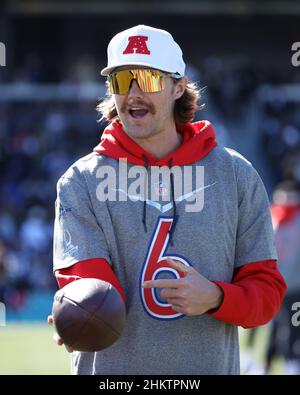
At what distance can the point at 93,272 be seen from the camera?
11.6ft

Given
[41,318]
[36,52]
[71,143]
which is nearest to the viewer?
[41,318]

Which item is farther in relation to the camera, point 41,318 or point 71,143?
point 71,143

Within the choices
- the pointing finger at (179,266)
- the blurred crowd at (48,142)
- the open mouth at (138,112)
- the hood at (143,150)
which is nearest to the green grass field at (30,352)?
the blurred crowd at (48,142)

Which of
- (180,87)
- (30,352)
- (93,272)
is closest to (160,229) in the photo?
(93,272)

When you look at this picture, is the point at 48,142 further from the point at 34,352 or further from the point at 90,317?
the point at 90,317

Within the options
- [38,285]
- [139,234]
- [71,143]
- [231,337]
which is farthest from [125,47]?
[71,143]

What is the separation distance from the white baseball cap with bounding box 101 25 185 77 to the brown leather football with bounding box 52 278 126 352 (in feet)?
2.91

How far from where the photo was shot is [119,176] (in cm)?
367

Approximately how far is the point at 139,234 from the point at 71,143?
1953cm

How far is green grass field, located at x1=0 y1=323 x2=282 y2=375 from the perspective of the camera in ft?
31.5

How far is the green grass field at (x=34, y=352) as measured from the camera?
9.61 metres

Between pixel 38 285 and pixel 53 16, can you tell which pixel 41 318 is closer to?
pixel 38 285

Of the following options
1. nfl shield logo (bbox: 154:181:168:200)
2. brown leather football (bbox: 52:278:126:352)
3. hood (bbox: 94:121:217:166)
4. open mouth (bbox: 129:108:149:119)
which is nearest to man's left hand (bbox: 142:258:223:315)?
brown leather football (bbox: 52:278:126:352)

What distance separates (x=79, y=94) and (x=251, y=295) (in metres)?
21.8
